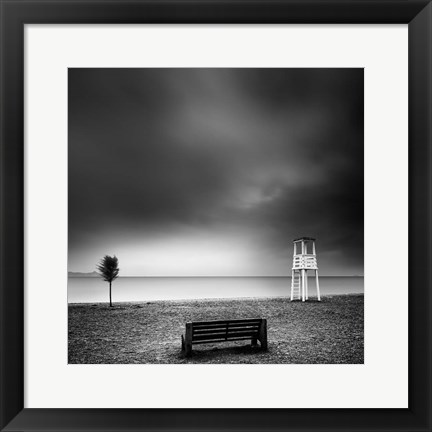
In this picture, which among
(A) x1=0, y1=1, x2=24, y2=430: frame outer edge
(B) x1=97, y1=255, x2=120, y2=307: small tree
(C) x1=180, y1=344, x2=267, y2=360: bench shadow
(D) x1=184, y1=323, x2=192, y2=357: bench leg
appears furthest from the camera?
(B) x1=97, y1=255, x2=120, y2=307: small tree

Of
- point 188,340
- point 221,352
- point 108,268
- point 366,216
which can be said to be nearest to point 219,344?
point 221,352

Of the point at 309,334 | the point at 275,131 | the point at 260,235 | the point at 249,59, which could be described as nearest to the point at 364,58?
the point at 249,59

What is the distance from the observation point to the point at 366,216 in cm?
228

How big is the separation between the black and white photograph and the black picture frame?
15.1 inches

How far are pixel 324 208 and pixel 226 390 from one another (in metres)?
4.49

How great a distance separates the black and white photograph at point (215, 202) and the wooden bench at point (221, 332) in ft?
0.06

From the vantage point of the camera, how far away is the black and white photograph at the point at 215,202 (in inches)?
130

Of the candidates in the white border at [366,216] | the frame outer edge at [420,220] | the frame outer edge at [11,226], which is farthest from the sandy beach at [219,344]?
the frame outer edge at [420,220]

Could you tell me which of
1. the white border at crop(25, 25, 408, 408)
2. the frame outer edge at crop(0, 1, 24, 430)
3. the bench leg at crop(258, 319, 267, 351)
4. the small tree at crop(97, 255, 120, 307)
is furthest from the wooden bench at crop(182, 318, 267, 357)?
the small tree at crop(97, 255, 120, 307)

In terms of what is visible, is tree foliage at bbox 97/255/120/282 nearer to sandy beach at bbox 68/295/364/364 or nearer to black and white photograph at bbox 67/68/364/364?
black and white photograph at bbox 67/68/364/364

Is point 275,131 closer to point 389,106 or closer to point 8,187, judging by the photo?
point 389,106

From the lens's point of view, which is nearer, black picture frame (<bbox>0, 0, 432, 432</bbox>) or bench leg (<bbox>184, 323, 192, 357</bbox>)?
black picture frame (<bbox>0, 0, 432, 432</bbox>)

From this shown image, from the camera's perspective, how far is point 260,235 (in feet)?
22.2

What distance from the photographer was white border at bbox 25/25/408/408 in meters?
2.17
